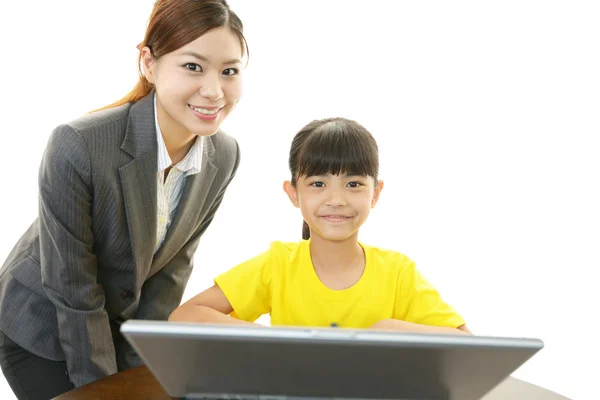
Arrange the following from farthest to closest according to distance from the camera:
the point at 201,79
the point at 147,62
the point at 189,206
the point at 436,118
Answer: the point at 436,118 < the point at 189,206 < the point at 147,62 < the point at 201,79

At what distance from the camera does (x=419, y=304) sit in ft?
6.46

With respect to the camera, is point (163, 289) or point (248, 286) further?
point (163, 289)

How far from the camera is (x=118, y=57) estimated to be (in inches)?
134

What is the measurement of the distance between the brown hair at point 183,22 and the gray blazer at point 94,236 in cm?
22

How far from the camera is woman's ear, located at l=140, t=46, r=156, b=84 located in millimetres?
2041

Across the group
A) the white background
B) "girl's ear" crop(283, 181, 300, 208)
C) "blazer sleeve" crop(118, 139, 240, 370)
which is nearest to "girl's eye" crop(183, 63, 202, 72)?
"girl's ear" crop(283, 181, 300, 208)

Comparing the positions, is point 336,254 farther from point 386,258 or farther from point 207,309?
point 207,309

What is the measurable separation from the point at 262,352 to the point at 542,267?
2.52 m

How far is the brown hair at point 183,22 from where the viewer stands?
1.92 meters

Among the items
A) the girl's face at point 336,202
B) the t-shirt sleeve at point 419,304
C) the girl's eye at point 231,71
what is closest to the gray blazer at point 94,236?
the girl's eye at point 231,71

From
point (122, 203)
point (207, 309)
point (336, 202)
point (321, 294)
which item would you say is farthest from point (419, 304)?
A: point (122, 203)

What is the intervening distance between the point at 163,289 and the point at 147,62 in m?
0.77

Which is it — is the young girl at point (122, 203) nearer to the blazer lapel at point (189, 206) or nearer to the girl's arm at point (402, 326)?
the blazer lapel at point (189, 206)

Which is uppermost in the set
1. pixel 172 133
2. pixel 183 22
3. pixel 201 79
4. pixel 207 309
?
pixel 183 22
